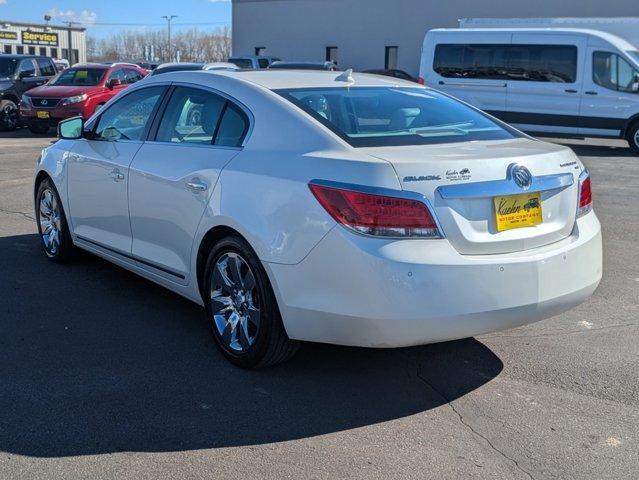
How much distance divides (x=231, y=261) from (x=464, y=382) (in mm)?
1428

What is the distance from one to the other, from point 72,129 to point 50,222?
98 centimetres

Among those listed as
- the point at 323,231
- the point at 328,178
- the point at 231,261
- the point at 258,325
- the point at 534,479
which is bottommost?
the point at 534,479

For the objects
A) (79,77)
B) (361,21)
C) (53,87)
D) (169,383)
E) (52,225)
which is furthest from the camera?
(361,21)

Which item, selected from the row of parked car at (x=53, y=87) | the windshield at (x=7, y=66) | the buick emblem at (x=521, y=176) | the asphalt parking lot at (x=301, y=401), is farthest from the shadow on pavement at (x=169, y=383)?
the windshield at (x=7, y=66)

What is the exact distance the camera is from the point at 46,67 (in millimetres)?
20766

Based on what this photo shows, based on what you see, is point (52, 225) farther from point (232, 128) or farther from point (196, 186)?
point (232, 128)

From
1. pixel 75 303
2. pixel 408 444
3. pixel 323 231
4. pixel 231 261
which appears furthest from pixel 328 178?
pixel 75 303

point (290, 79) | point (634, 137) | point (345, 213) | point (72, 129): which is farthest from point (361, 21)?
point (345, 213)

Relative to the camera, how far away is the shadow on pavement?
343 centimetres

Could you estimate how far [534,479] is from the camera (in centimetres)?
311

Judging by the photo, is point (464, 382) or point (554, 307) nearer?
point (554, 307)

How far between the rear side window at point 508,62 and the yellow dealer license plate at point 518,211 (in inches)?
534

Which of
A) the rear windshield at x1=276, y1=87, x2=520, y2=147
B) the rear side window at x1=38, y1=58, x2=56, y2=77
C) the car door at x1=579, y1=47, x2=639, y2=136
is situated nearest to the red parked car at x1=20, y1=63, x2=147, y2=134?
the rear side window at x1=38, y1=58, x2=56, y2=77

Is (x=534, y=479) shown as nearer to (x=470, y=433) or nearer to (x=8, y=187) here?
(x=470, y=433)
